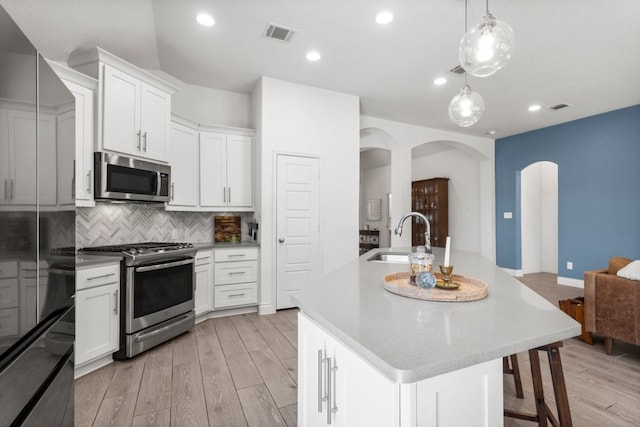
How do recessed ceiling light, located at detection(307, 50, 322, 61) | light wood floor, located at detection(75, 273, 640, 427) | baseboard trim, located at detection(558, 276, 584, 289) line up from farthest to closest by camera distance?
baseboard trim, located at detection(558, 276, 584, 289) < recessed ceiling light, located at detection(307, 50, 322, 61) < light wood floor, located at detection(75, 273, 640, 427)

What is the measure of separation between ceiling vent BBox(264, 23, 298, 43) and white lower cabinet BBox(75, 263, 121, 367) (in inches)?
98.6

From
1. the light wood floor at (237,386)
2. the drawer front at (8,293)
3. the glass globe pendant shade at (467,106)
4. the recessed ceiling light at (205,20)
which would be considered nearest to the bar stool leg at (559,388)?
the light wood floor at (237,386)

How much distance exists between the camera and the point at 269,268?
392 cm

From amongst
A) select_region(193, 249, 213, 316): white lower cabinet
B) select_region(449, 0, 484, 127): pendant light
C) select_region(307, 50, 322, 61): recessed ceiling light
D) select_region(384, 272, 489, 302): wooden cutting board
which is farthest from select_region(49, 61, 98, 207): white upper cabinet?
select_region(449, 0, 484, 127): pendant light

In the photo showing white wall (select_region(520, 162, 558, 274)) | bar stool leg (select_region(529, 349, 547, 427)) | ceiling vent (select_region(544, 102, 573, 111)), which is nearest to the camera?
bar stool leg (select_region(529, 349, 547, 427))

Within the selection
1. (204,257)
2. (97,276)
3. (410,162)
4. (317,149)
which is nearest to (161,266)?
(97,276)

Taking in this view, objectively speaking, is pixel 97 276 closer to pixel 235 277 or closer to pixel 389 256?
pixel 235 277

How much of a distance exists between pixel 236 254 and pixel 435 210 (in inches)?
223

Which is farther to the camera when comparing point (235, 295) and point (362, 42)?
point (235, 295)

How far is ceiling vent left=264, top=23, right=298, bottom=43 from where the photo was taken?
2.95 metres

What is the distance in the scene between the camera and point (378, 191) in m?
9.76

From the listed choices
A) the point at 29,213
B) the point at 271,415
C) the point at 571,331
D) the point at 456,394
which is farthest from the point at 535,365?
the point at 29,213

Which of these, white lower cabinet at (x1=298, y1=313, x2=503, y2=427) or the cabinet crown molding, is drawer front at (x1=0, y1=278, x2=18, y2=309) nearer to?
white lower cabinet at (x1=298, y1=313, x2=503, y2=427)

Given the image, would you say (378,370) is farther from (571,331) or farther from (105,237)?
(105,237)
